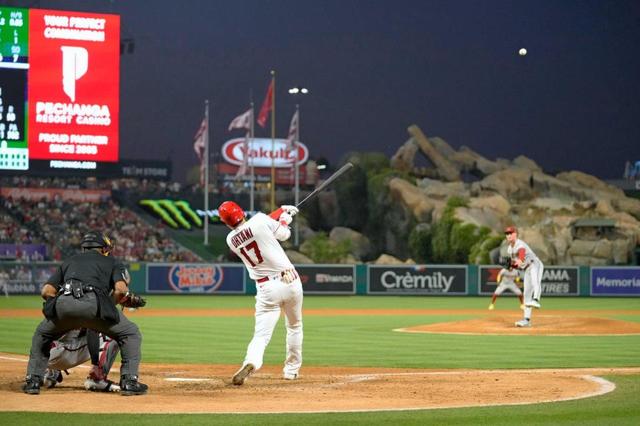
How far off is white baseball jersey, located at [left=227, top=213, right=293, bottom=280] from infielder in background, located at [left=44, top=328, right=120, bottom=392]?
1.72 meters

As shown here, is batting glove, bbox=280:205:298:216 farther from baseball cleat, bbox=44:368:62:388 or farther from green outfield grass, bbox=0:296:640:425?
green outfield grass, bbox=0:296:640:425

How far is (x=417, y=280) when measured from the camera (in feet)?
146

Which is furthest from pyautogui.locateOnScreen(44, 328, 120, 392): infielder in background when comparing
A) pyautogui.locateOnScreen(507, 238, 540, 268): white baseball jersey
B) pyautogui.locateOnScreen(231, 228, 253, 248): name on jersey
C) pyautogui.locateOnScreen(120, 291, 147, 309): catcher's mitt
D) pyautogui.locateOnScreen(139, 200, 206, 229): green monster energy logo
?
pyautogui.locateOnScreen(139, 200, 206, 229): green monster energy logo

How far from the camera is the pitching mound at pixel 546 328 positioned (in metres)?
20.6

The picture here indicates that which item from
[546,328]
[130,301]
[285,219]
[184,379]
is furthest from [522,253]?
[130,301]

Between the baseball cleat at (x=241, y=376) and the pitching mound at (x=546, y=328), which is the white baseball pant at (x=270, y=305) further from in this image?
the pitching mound at (x=546, y=328)

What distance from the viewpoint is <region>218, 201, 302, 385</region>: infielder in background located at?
11039 millimetres

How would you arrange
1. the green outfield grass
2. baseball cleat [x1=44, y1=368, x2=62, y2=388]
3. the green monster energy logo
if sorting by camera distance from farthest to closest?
1. the green monster energy logo
2. baseball cleat [x1=44, y1=368, x2=62, y2=388]
3. the green outfield grass

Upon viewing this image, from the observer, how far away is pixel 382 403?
366 inches

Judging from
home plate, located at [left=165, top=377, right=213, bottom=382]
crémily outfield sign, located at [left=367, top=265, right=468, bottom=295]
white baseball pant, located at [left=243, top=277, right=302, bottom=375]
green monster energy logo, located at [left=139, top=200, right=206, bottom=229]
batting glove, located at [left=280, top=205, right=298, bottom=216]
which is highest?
green monster energy logo, located at [left=139, top=200, right=206, bottom=229]

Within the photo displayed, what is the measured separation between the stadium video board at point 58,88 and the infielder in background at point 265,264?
30.8 metres

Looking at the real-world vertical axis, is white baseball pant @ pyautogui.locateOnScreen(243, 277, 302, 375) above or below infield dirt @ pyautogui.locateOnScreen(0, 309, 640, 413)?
above

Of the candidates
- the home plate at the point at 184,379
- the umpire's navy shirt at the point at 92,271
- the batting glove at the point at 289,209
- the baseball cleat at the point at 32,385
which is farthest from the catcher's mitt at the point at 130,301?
the batting glove at the point at 289,209

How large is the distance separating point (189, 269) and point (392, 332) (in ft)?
73.9
